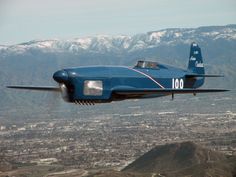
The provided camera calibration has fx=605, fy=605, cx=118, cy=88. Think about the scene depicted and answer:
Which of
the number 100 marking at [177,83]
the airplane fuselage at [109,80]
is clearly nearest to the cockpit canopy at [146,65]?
the airplane fuselage at [109,80]

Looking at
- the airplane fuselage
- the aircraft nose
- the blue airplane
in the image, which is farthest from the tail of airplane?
the aircraft nose

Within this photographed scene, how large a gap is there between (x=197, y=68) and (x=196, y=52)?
243cm

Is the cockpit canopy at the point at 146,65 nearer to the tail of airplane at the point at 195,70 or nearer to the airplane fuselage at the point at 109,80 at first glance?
the airplane fuselage at the point at 109,80

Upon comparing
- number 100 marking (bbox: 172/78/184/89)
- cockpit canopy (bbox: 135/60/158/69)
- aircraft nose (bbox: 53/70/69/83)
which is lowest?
number 100 marking (bbox: 172/78/184/89)

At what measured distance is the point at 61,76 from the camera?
4953 cm

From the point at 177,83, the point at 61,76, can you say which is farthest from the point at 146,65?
the point at 61,76

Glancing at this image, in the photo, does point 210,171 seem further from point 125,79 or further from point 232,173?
point 125,79

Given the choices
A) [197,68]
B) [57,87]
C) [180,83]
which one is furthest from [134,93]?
[197,68]

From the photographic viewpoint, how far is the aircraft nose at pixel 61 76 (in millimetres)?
49344

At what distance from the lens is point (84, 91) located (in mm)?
50406

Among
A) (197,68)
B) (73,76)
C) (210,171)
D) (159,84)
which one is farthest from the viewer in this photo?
(210,171)

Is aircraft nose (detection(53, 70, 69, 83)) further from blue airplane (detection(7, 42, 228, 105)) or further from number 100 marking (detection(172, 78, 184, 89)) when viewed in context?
number 100 marking (detection(172, 78, 184, 89))

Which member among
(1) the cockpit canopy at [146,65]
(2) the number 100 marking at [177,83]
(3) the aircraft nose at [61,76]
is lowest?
(2) the number 100 marking at [177,83]

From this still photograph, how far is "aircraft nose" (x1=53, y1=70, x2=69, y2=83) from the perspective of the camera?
49.3 meters
